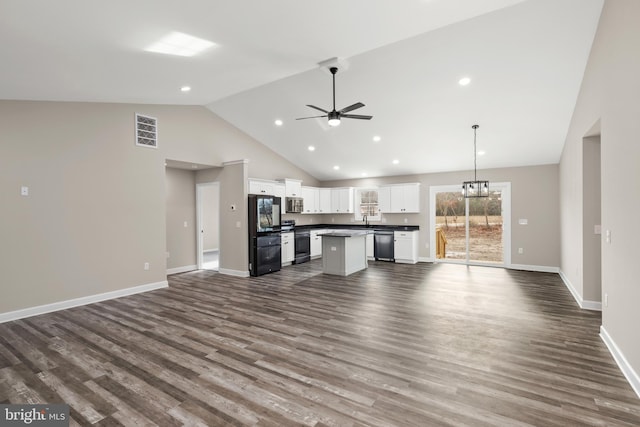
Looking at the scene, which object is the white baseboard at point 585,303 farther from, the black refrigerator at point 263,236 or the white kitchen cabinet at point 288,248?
the white kitchen cabinet at point 288,248

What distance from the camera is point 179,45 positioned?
10.1 feet

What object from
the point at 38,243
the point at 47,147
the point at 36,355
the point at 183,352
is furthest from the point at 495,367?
the point at 47,147

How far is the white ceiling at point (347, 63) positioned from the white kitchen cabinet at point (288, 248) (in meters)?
2.60

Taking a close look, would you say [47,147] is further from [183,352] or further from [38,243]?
[183,352]

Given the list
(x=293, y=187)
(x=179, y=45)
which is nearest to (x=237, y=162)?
(x=293, y=187)

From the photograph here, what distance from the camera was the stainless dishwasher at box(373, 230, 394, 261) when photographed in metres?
8.43

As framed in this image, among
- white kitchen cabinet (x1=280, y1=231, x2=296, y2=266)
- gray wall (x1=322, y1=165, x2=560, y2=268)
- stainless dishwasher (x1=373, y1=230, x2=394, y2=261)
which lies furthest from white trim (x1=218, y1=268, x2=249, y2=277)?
gray wall (x1=322, y1=165, x2=560, y2=268)

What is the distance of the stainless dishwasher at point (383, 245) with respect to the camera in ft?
27.7

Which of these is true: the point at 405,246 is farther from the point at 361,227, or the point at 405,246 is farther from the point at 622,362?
the point at 622,362

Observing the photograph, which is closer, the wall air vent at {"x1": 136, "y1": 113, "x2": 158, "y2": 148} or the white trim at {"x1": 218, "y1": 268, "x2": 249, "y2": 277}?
the wall air vent at {"x1": 136, "y1": 113, "x2": 158, "y2": 148}

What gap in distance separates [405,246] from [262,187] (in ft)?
13.5

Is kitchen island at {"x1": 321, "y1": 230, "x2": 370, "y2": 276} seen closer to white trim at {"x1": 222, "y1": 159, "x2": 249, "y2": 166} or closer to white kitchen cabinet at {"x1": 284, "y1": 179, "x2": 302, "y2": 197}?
white kitchen cabinet at {"x1": 284, "y1": 179, "x2": 302, "y2": 197}

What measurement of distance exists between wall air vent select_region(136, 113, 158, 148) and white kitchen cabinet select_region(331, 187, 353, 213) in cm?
546

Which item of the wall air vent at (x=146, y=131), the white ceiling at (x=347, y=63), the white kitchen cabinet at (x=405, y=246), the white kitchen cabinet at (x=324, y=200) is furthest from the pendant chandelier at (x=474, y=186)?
the wall air vent at (x=146, y=131)
